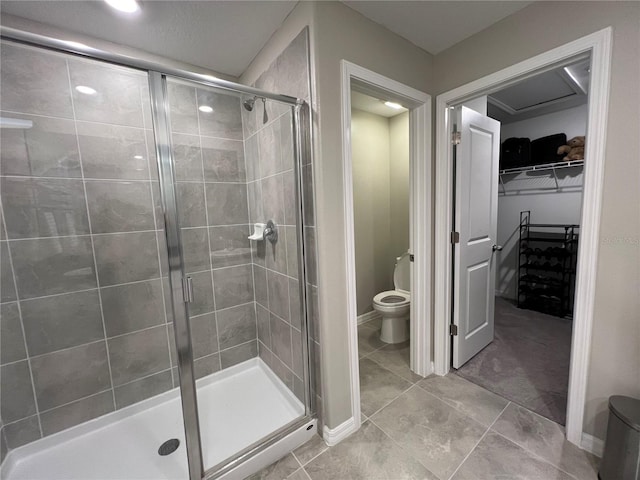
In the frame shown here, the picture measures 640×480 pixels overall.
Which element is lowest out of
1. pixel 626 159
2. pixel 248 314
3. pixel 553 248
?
pixel 248 314

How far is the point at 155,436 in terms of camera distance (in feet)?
5.41

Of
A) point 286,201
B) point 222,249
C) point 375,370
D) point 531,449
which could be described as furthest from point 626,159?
point 222,249

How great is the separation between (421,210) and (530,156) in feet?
7.97

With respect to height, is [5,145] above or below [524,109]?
below

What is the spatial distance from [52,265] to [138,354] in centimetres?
77

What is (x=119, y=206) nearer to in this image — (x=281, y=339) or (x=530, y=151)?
(x=281, y=339)

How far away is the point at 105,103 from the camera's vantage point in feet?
5.37

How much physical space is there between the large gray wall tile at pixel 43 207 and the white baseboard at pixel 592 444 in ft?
9.97

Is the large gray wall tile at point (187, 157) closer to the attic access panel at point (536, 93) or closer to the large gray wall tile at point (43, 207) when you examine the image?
the large gray wall tile at point (43, 207)

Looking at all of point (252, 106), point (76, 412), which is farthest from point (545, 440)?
point (76, 412)

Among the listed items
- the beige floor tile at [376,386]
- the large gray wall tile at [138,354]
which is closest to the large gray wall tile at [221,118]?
the large gray wall tile at [138,354]

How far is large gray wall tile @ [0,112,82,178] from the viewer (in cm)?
140

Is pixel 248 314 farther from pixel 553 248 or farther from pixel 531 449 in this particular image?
pixel 553 248

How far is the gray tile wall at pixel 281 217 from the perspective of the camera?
148 centimetres
